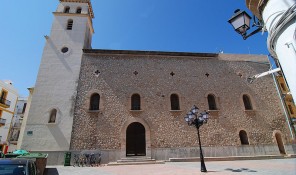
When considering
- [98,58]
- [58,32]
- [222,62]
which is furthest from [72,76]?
[222,62]

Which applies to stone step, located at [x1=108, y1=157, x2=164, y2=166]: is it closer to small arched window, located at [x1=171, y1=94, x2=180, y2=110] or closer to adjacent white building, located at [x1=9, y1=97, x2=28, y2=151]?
small arched window, located at [x1=171, y1=94, x2=180, y2=110]

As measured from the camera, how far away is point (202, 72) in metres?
15.2

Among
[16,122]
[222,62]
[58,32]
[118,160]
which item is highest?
[58,32]

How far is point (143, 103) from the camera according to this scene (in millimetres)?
13367

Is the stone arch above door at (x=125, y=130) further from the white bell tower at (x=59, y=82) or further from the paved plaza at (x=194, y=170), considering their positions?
the white bell tower at (x=59, y=82)

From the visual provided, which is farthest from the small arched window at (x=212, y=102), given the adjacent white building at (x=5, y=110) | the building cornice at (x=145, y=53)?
the adjacent white building at (x=5, y=110)

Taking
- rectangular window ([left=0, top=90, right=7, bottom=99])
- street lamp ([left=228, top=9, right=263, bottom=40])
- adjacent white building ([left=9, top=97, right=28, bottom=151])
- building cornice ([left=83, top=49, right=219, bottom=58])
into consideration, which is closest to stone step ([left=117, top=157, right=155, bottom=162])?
building cornice ([left=83, top=49, right=219, bottom=58])

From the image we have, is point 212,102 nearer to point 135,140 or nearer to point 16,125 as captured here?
point 135,140

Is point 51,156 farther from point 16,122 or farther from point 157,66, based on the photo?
point 16,122

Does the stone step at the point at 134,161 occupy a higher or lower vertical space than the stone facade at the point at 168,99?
lower

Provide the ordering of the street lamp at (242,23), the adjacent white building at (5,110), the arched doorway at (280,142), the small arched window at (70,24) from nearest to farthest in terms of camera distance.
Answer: the street lamp at (242,23) < the arched doorway at (280,142) < the small arched window at (70,24) < the adjacent white building at (5,110)

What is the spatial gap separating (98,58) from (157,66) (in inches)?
203

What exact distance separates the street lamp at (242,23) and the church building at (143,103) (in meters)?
10.2

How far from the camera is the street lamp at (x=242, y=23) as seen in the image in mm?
3336
